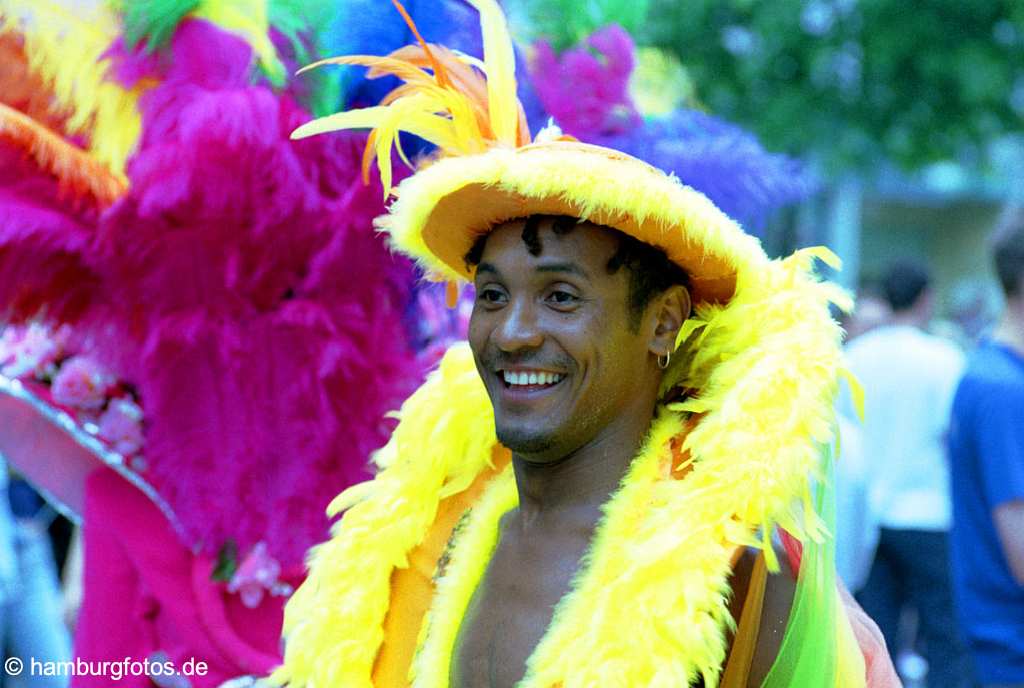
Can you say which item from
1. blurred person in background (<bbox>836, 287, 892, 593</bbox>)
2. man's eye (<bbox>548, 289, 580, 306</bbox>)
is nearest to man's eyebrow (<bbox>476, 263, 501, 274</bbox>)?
man's eye (<bbox>548, 289, 580, 306</bbox>)

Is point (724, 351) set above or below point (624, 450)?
above

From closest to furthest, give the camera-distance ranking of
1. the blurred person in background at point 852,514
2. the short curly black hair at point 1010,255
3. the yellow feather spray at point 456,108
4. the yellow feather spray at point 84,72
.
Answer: the yellow feather spray at point 456,108
the yellow feather spray at point 84,72
the short curly black hair at point 1010,255
the blurred person in background at point 852,514

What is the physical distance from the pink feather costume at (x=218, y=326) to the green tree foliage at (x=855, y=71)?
570cm

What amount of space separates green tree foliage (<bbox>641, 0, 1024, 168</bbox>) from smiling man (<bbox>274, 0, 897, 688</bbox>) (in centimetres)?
620

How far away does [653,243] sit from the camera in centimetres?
191

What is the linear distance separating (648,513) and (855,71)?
286 inches

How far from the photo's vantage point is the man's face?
1.92m

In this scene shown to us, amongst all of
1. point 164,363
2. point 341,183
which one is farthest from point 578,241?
point 164,363

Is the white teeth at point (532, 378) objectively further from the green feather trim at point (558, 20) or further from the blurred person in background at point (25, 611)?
the blurred person in background at point (25, 611)

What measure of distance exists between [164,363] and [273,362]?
0.85ft

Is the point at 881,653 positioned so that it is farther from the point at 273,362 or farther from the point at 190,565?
the point at 190,565

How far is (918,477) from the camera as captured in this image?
16.1 feet

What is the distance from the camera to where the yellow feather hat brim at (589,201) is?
1.83 meters

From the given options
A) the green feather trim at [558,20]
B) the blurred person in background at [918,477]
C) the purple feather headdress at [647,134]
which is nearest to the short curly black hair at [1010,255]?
the purple feather headdress at [647,134]
